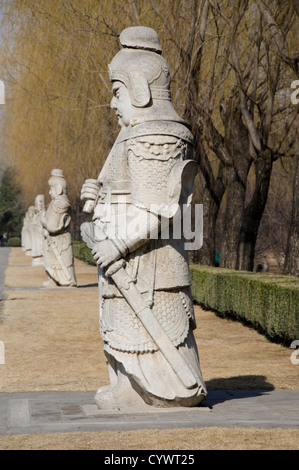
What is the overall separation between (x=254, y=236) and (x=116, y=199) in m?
9.37

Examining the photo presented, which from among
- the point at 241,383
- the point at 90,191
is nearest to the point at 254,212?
the point at 241,383

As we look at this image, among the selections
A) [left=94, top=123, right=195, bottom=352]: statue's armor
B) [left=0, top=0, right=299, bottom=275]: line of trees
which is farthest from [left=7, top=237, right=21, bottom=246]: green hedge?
[left=94, top=123, right=195, bottom=352]: statue's armor

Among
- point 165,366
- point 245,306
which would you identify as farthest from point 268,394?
point 245,306

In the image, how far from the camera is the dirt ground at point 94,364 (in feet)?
15.1

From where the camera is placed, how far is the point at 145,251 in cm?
537

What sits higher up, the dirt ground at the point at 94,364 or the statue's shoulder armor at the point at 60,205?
the statue's shoulder armor at the point at 60,205

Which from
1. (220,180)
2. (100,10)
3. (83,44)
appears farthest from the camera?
(220,180)

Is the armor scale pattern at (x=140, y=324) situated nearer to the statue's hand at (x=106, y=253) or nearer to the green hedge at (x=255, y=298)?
the statue's hand at (x=106, y=253)

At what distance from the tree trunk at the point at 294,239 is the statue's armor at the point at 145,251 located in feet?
20.9

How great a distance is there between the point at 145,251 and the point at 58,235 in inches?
504

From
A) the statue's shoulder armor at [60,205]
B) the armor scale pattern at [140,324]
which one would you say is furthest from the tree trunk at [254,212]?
the armor scale pattern at [140,324]

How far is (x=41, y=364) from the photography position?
8.34 m

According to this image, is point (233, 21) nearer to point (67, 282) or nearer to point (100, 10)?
point (100, 10)

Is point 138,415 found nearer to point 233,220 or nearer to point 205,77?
point 233,220
